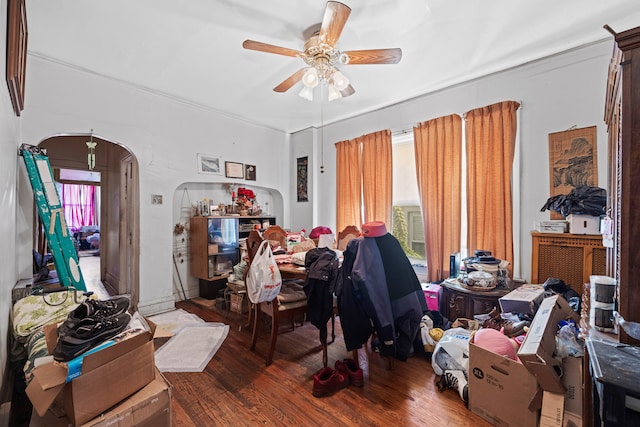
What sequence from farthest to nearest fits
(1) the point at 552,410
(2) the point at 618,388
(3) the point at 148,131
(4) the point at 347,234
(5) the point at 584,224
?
(4) the point at 347,234 < (3) the point at 148,131 < (5) the point at 584,224 < (1) the point at 552,410 < (2) the point at 618,388

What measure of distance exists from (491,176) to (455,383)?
211 cm

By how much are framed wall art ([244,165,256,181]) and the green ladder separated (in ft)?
7.71

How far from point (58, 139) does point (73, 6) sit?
293 centimetres

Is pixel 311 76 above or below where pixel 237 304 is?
above

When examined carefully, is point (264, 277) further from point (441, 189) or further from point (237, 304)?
point (441, 189)

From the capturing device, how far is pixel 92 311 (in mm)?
1545

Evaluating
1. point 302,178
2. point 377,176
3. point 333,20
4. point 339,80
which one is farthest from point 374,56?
point 302,178

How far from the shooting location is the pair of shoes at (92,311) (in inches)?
54.6

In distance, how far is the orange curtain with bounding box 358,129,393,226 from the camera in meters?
3.81

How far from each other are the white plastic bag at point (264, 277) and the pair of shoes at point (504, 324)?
5.63ft

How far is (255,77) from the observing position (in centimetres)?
309

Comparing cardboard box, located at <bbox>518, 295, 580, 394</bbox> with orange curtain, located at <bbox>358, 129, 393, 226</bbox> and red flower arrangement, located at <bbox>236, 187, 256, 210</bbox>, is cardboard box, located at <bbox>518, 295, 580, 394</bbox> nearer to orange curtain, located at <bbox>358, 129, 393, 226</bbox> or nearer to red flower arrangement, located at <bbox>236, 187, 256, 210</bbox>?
orange curtain, located at <bbox>358, 129, 393, 226</bbox>

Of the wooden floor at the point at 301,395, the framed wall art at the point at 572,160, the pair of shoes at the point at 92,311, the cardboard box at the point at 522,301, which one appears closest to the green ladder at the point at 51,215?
the pair of shoes at the point at 92,311

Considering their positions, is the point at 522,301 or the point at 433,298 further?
the point at 433,298
